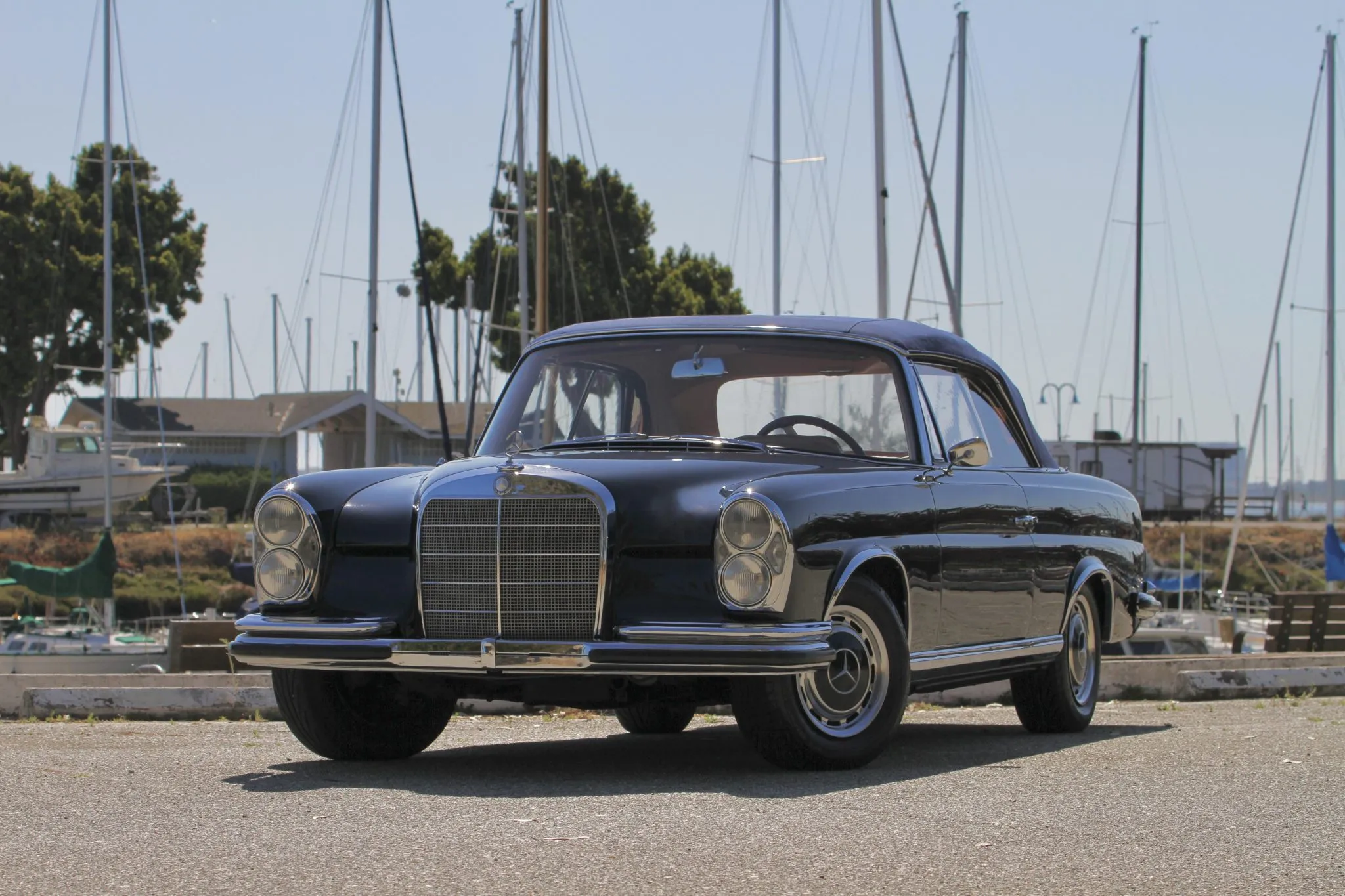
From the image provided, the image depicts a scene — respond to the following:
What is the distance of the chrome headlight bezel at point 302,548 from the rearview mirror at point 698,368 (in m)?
1.77

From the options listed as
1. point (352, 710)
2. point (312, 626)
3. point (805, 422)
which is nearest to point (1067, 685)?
point (805, 422)

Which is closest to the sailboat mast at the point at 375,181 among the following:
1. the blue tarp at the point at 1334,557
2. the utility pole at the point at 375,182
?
the utility pole at the point at 375,182

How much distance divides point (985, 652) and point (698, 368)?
5.66 ft

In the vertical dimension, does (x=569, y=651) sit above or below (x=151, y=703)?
above

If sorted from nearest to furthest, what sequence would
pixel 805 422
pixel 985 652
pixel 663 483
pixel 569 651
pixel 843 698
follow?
pixel 569 651
pixel 663 483
pixel 843 698
pixel 805 422
pixel 985 652

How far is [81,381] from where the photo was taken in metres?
65.1

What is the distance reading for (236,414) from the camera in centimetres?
7019

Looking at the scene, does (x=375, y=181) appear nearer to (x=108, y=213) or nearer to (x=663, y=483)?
(x=108, y=213)

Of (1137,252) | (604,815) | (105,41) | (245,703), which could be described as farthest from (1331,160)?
(604,815)

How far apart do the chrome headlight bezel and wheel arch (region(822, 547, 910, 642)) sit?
1913 mm

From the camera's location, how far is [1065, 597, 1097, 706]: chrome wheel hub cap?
9258mm

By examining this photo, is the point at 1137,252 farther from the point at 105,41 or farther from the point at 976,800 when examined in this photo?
the point at 976,800

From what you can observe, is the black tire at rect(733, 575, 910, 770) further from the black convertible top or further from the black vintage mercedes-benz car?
the black convertible top

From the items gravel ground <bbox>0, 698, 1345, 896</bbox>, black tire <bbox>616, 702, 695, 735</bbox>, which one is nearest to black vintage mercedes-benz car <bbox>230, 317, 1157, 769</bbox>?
gravel ground <bbox>0, 698, 1345, 896</bbox>
